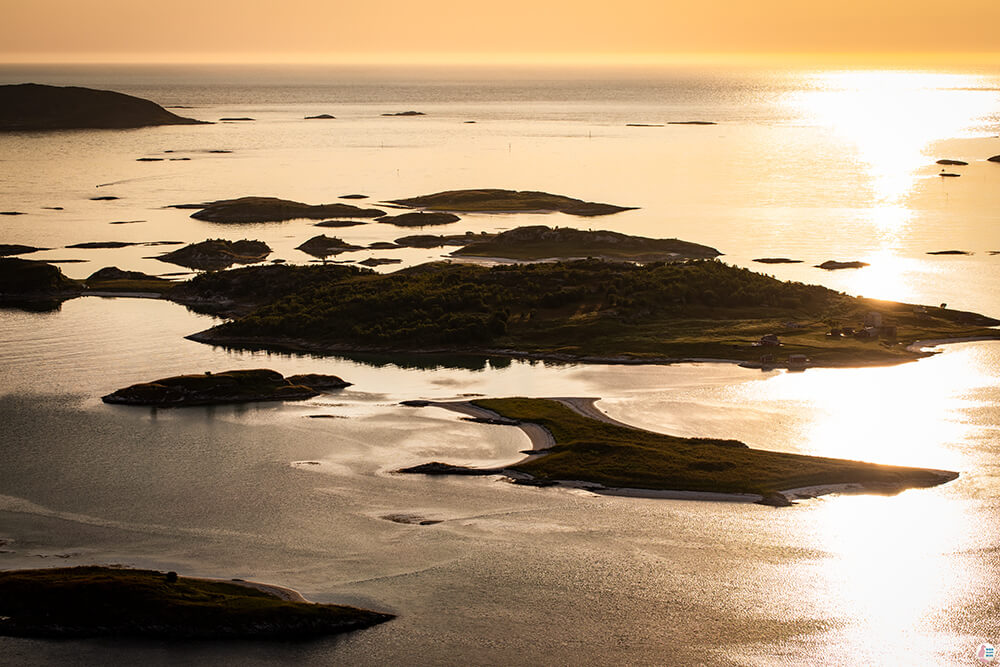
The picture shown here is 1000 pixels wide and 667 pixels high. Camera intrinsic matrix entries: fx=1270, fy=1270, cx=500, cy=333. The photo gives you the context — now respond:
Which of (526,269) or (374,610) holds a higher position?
(526,269)

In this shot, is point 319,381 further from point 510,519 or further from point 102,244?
point 102,244

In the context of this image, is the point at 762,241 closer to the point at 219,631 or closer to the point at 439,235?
the point at 439,235

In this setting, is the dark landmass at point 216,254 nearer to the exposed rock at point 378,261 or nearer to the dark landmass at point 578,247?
the exposed rock at point 378,261

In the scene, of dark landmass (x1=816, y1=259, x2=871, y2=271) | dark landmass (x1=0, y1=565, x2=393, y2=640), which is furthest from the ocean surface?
dark landmass (x1=816, y1=259, x2=871, y2=271)

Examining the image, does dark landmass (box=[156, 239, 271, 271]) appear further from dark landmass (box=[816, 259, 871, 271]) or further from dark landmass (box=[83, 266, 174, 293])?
dark landmass (box=[816, 259, 871, 271])

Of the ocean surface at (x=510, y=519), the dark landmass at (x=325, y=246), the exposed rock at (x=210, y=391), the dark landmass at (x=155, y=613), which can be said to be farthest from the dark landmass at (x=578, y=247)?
the dark landmass at (x=155, y=613)

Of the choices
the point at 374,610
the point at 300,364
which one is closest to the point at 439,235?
the point at 300,364
